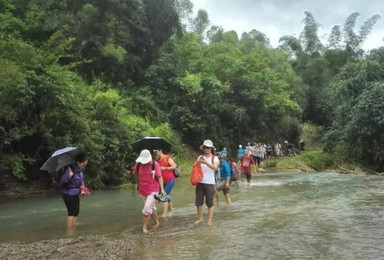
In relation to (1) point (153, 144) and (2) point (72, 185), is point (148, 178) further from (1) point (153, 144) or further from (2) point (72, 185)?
(1) point (153, 144)

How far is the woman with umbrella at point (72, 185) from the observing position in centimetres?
841

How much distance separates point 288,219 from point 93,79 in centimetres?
1930

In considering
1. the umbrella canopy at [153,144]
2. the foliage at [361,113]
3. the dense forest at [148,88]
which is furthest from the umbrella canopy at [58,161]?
the foliage at [361,113]

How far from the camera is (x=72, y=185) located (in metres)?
8.50

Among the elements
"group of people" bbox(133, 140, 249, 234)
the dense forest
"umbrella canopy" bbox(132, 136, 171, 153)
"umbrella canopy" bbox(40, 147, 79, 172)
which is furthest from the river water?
the dense forest

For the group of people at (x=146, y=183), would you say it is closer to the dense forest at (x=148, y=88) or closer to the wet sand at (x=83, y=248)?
the wet sand at (x=83, y=248)

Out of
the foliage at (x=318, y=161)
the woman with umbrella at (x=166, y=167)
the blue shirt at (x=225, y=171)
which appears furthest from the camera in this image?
the foliage at (x=318, y=161)

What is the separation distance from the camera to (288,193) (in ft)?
45.1

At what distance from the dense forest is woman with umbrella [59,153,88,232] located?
6.27m

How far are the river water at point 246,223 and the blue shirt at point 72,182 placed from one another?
85 cm

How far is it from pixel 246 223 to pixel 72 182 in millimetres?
3719

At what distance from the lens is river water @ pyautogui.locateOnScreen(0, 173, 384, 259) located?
662cm

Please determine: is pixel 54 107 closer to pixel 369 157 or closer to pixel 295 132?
pixel 369 157

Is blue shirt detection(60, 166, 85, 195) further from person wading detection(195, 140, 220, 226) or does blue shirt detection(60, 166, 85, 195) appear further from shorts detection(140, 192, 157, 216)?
person wading detection(195, 140, 220, 226)
